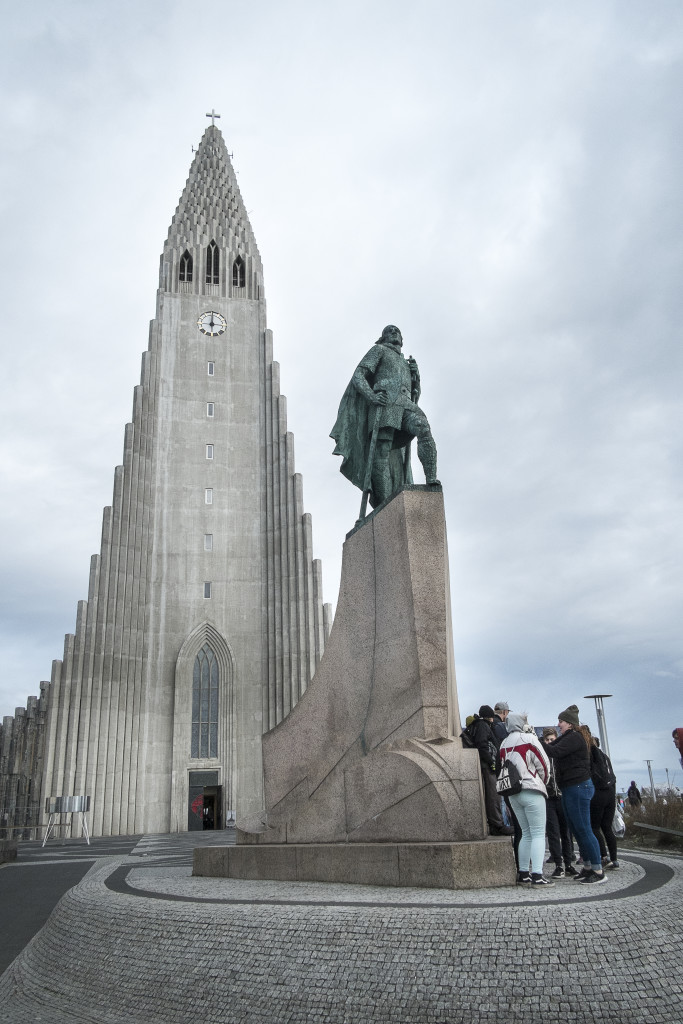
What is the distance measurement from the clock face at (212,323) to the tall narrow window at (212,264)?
2183 mm

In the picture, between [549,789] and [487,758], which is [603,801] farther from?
[487,758]

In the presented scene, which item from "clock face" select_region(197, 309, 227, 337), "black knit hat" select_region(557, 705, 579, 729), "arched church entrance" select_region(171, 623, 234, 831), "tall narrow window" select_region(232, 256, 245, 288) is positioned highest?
"tall narrow window" select_region(232, 256, 245, 288)

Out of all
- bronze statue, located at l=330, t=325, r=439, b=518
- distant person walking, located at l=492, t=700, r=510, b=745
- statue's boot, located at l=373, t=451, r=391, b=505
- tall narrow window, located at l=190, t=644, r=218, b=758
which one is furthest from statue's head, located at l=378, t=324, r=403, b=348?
tall narrow window, located at l=190, t=644, r=218, b=758

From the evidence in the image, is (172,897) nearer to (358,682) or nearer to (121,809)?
(358,682)

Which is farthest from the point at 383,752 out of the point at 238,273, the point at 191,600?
the point at 238,273

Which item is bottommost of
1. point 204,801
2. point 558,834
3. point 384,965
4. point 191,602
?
point 384,965

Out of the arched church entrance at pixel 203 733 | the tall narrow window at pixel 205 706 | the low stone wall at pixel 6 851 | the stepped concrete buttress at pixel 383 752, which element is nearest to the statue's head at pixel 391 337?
the stepped concrete buttress at pixel 383 752

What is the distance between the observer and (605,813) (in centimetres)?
663

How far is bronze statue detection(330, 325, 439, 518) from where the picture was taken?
884cm

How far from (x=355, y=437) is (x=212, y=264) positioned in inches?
1352

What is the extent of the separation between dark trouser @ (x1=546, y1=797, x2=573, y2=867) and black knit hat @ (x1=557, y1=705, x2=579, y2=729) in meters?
0.84

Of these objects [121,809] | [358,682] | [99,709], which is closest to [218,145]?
→ [99,709]

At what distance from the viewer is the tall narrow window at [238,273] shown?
40562 millimetres

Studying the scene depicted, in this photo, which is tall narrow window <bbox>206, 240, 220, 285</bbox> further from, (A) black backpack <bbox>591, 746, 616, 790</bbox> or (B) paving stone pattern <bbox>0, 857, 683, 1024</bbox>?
(B) paving stone pattern <bbox>0, 857, 683, 1024</bbox>
